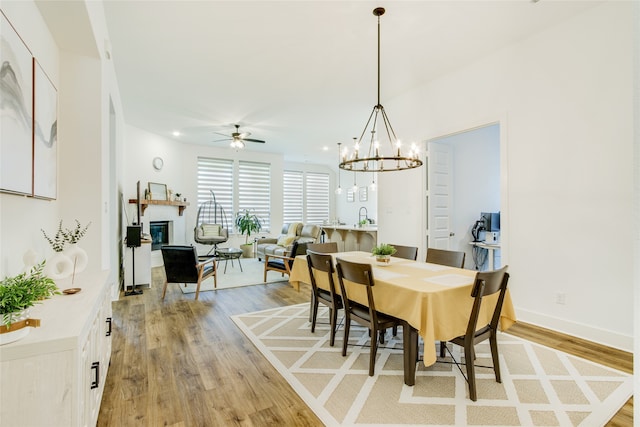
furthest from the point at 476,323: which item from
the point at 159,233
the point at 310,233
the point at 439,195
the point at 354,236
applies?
the point at 159,233

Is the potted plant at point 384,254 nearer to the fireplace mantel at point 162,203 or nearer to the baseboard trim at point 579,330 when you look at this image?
the baseboard trim at point 579,330

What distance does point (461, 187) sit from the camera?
516 centimetres

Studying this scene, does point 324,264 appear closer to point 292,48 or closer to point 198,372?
point 198,372

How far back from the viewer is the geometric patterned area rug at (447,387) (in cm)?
185

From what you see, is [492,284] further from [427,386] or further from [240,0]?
[240,0]

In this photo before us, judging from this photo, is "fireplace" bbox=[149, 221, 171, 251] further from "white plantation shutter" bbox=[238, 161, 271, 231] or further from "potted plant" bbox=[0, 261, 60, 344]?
"potted plant" bbox=[0, 261, 60, 344]

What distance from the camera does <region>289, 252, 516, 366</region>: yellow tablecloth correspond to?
1.97m

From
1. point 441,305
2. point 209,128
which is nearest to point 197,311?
point 441,305

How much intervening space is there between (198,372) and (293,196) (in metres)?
8.00

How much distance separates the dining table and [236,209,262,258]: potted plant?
19.1ft

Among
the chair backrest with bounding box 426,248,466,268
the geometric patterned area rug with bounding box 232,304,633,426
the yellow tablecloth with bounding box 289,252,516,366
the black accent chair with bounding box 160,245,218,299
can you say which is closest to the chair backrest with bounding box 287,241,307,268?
the black accent chair with bounding box 160,245,218,299

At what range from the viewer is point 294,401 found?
202cm

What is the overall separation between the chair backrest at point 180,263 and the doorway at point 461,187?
3436 millimetres

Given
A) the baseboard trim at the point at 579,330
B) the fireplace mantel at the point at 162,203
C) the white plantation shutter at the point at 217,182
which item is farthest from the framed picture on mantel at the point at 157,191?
the baseboard trim at the point at 579,330
